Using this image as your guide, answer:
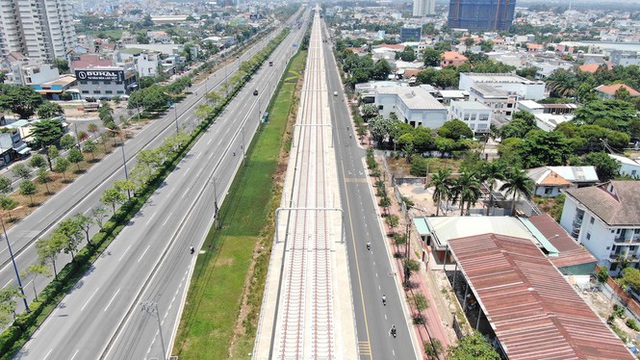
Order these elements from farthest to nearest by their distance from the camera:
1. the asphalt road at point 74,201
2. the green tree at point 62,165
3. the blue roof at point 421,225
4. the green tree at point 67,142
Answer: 1. the green tree at point 67,142
2. the green tree at point 62,165
3. the blue roof at point 421,225
4. the asphalt road at point 74,201

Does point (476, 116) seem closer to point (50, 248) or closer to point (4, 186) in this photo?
point (50, 248)

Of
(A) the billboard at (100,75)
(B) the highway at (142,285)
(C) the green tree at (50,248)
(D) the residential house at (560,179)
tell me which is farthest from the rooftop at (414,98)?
(C) the green tree at (50,248)

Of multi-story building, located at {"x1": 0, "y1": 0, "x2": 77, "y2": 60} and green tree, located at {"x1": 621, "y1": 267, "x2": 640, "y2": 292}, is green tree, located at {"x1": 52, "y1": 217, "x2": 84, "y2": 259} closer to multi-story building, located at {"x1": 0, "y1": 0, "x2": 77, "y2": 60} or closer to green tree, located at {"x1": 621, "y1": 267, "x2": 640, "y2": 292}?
green tree, located at {"x1": 621, "y1": 267, "x2": 640, "y2": 292}

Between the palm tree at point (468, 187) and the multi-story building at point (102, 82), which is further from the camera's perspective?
the multi-story building at point (102, 82)

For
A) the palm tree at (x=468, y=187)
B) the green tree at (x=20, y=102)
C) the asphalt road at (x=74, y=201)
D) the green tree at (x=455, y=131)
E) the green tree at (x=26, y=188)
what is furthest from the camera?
the green tree at (x=20, y=102)

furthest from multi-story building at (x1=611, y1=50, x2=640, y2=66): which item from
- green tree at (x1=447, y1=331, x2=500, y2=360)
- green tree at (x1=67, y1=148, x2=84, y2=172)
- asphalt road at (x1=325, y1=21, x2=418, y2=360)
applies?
green tree at (x1=67, y1=148, x2=84, y2=172)

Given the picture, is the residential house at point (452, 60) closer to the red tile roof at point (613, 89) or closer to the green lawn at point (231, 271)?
the red tile roof at point (613, 89)

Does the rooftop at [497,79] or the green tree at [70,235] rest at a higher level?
the rooftop at [497,79]
